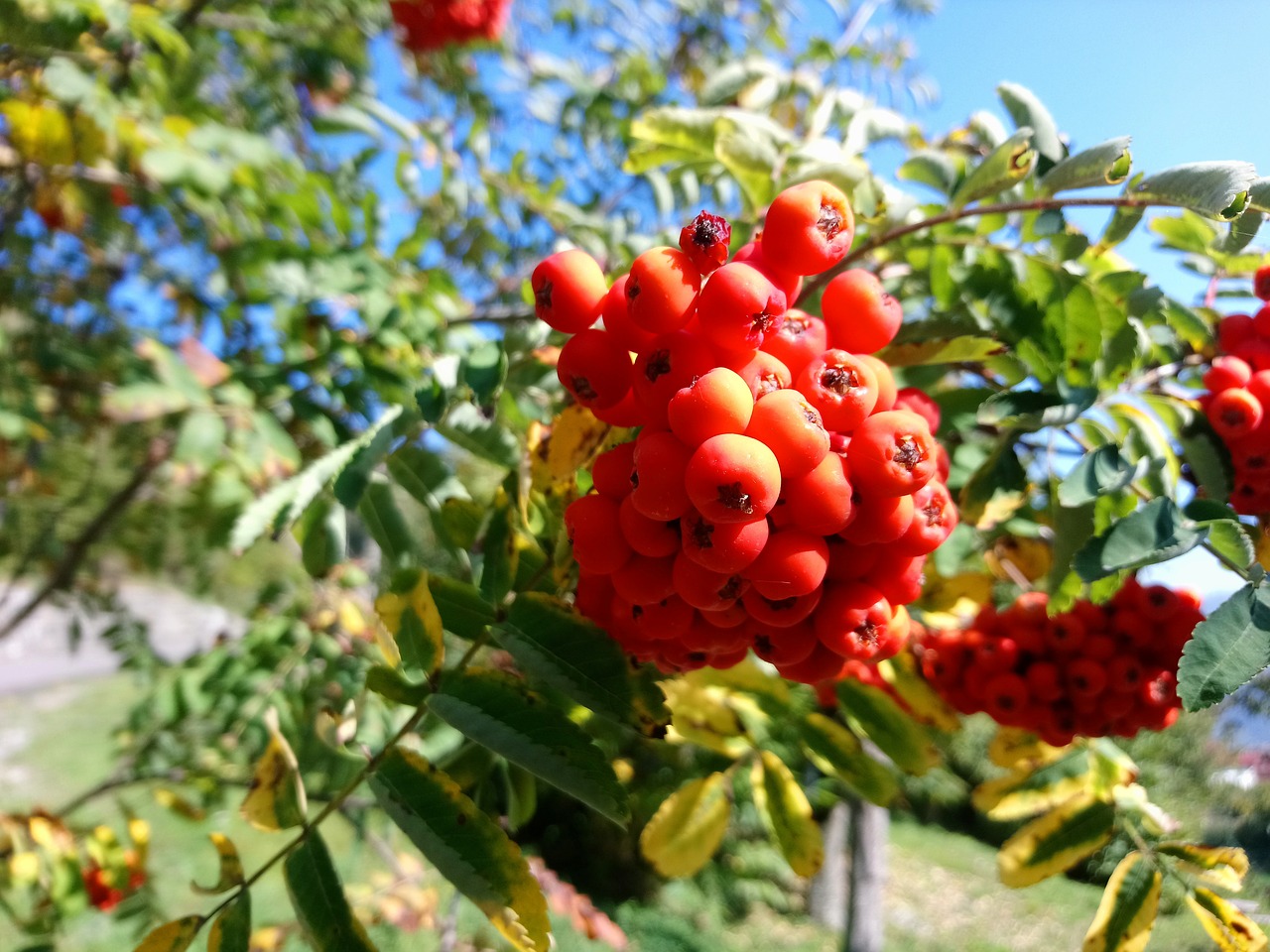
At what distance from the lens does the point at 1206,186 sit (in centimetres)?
91

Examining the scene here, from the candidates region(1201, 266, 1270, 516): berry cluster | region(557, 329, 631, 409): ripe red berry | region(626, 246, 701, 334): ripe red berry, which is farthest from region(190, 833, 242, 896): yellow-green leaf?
region(1201, 266, 1270, 516): berry cluster

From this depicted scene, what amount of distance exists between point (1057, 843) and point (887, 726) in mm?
352

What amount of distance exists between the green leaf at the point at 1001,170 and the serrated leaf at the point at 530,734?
0.95m

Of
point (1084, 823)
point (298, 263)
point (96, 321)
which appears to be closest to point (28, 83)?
point (298, 263)

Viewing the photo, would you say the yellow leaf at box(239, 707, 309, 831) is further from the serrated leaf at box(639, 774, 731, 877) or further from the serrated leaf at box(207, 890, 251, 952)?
the serrated leaf at box(639, 774, 731, 877)

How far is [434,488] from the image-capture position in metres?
1.25

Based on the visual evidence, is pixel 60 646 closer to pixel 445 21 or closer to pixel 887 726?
pixel 445 21

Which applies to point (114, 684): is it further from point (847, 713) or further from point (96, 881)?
point (847, 713)

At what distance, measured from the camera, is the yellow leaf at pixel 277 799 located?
981 millimetres

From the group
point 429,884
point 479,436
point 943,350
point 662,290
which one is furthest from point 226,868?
point 429,884

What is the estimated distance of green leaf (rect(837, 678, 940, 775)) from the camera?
57.6 inches

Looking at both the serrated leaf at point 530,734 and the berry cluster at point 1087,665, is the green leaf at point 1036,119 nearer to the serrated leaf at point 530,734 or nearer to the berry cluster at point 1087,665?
the berry cluster at point 1087,665

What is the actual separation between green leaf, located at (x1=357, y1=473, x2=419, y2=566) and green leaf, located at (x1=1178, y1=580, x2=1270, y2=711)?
1084 millimetres

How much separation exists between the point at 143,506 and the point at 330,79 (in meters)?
2.20
